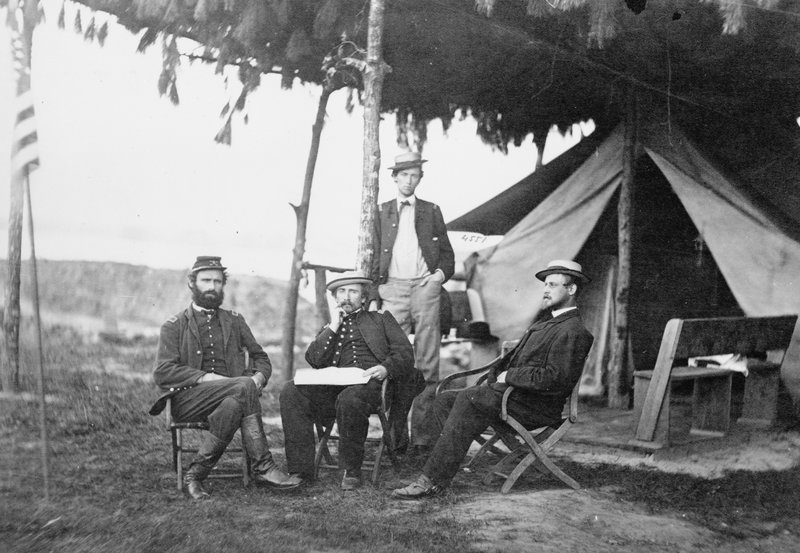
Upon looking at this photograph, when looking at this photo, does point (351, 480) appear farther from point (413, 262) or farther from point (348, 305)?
point (413, 262)

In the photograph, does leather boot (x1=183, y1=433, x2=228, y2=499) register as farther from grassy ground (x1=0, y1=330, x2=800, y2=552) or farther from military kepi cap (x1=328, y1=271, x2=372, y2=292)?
military kepi cap (x1=328, y1=271, x2=372, y2=292)

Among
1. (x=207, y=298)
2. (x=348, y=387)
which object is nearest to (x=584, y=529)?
(x=348, y=387)

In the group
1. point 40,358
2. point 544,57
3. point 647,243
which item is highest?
point 544,57

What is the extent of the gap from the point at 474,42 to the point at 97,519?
464 centimetres

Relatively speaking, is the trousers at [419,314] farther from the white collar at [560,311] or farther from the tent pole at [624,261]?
the tent pole at [624,261]

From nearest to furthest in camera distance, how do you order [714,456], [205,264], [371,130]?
[205,264] → [714,456] → [371,130]

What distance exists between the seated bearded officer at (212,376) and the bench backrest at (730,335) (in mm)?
2609

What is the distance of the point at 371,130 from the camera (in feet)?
18.2

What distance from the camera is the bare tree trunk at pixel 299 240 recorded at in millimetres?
7137

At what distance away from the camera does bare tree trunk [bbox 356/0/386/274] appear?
18.1 feet

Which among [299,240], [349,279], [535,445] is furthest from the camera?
[299,240]

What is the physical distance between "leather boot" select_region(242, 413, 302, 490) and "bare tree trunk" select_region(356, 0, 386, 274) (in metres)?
1.58

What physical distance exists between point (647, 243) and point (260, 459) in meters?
4.68

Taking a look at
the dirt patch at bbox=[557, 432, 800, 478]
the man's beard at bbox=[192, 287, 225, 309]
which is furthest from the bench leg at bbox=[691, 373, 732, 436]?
the man's beard at bbox=[192, 287, 225, 309]
